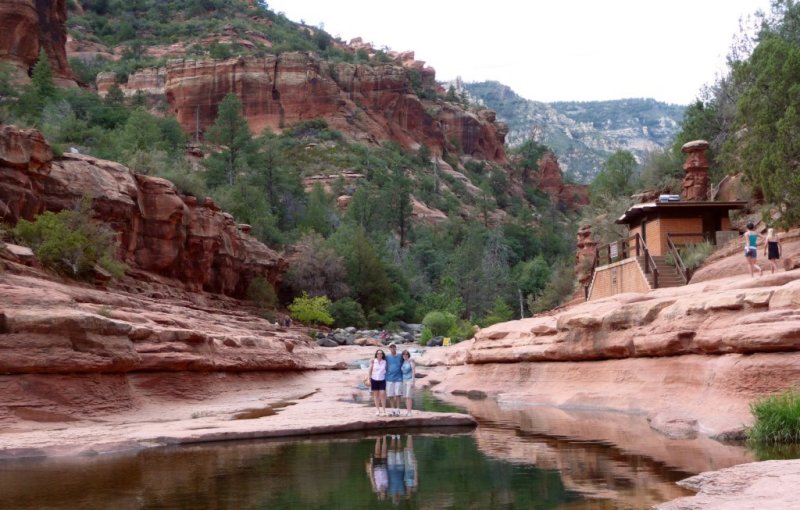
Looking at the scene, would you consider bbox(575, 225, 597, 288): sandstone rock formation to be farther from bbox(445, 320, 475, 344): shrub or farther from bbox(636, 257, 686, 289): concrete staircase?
bbox(636, 257, 686, 289): concrete staircase

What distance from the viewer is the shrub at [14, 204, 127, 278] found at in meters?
24.0

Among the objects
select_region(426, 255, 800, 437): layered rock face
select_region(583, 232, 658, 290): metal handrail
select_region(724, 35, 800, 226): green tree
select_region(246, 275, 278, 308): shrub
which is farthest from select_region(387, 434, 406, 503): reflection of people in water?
select_region(246, 275, 278, 308): shrub

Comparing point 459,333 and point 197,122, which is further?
point 197,122

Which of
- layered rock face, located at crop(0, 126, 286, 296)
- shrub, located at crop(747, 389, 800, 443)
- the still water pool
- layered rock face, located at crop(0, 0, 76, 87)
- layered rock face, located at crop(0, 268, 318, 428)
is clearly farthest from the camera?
layered rock face, located at crop(0, 0, 76, 87)

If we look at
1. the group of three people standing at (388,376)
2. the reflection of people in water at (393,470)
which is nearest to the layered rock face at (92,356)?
the reflection of people in water at (393,470)

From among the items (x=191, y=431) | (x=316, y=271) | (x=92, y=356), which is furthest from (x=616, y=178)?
(x=191, y=431)

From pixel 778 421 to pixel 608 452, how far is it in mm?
2620

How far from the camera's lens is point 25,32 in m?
64.4

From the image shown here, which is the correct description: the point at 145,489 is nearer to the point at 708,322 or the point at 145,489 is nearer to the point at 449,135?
the point at 708,322

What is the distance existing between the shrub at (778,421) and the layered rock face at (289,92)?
93727 mm

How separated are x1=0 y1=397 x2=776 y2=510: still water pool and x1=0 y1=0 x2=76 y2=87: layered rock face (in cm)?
5674

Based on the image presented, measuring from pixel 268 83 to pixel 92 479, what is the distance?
99.7m

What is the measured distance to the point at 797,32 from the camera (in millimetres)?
35719

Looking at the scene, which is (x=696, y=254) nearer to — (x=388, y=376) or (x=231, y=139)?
(x=388, y=376)
